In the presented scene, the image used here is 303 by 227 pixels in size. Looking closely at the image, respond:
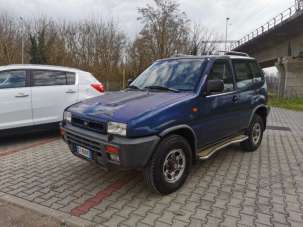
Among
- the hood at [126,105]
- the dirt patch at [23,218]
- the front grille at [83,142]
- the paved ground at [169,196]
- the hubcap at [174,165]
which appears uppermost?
the hood at [126,105]

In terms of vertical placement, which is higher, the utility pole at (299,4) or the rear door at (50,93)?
the utility pole at (299,4)

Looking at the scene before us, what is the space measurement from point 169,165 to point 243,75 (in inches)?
101

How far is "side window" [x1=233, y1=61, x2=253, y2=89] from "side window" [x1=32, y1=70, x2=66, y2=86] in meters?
4.00

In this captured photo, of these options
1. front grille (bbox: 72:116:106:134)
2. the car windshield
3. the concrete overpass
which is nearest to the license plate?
front grille (bbox: 72:116:106:134)

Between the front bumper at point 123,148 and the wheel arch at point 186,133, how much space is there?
0.60 feet

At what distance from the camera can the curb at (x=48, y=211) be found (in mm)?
2893

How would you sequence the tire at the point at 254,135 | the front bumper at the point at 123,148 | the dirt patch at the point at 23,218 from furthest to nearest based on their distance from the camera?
1. the tire at the point at 254,135
2. the front bumper at the point at 123,148
3. the dirt patch at the point at 23,218

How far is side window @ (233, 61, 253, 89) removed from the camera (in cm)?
486

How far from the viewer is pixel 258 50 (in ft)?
106

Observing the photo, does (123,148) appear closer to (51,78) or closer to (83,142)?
(83,142)

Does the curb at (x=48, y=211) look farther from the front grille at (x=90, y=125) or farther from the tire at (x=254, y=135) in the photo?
the tire at (x=254, y=135)

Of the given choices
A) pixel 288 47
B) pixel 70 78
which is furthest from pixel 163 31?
pixel 70 78

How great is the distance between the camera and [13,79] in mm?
5660

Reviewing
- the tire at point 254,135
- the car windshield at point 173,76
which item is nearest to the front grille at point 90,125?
the car windshield at point 173,76
